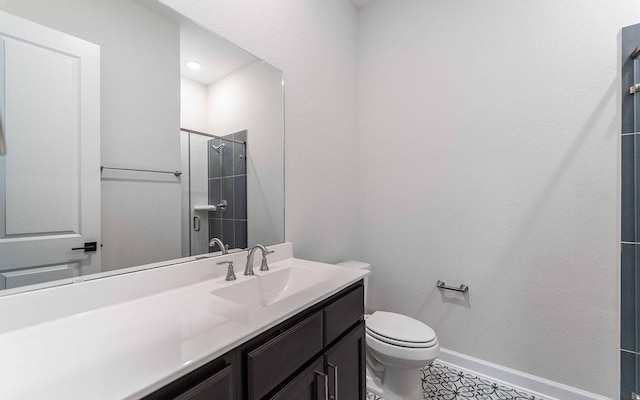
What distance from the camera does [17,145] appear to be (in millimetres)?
770

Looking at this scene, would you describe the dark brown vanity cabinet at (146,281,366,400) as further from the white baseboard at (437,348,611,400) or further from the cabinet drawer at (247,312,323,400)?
the white baseboard at (437,348,611,400)

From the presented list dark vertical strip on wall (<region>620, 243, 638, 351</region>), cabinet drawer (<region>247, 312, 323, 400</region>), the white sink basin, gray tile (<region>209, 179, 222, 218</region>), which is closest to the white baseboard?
dark vertical strip on wall (<region>620, 243, 638, 351</region>)

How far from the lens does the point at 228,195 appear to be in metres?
1.34

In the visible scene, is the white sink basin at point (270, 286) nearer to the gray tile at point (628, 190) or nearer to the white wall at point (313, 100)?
the white wall at point (313, 100)

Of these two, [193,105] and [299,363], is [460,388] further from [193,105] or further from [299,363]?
[193,105]

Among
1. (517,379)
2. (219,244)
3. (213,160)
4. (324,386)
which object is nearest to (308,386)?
(324,386)

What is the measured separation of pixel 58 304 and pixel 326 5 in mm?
2171

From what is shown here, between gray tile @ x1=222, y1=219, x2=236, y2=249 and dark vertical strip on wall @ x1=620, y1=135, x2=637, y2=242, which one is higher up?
dark vertical strip on wall @ x1=620, y1=135, x2=637, y2=242

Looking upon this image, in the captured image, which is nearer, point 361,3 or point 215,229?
point 215,229

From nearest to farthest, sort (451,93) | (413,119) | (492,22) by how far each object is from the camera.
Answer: (492,22) → (451,93) → (413,119)

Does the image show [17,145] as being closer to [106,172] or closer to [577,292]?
[106,172]

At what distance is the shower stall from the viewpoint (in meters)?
1.16

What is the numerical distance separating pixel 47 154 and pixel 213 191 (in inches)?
22.1

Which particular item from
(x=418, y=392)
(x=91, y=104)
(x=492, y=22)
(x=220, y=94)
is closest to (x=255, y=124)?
(x=220, y=94)
